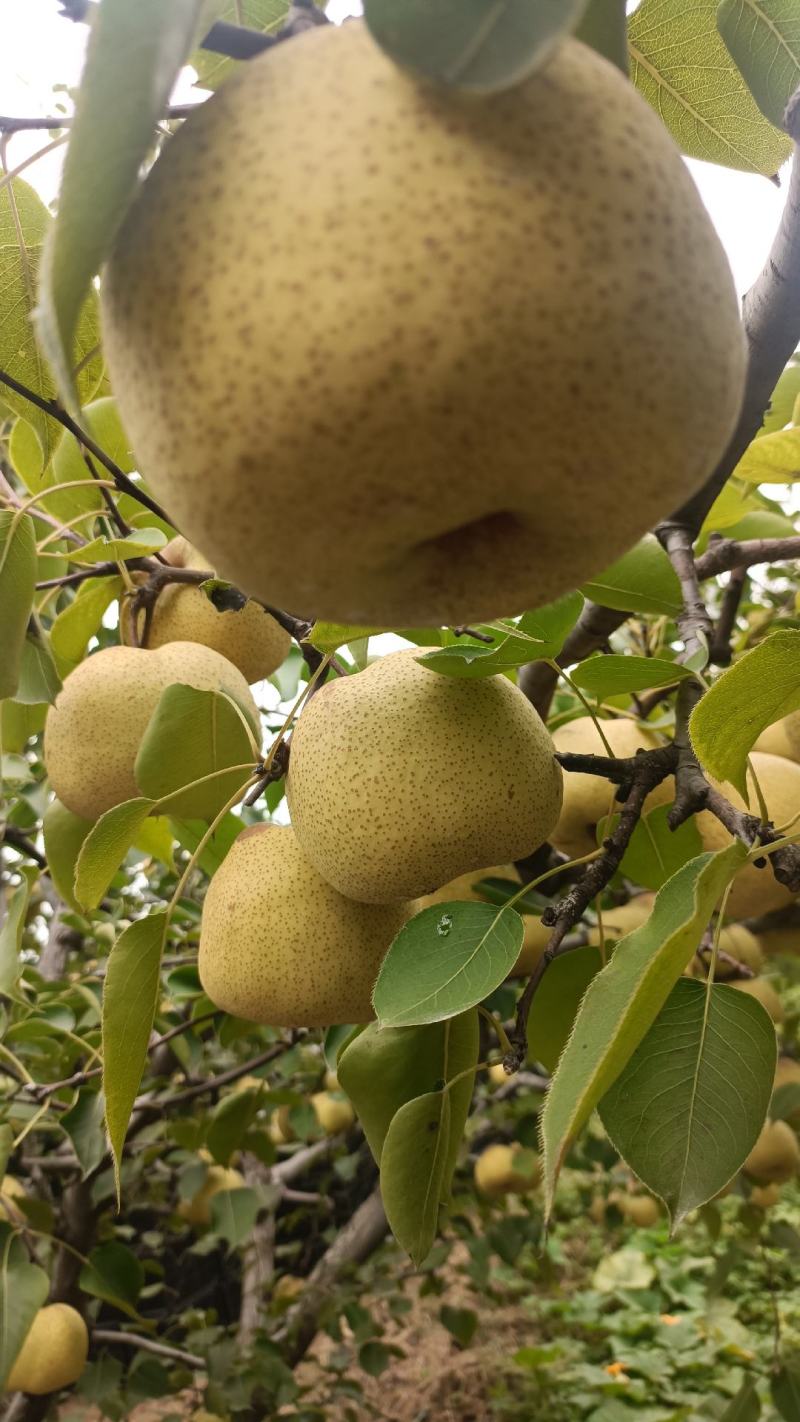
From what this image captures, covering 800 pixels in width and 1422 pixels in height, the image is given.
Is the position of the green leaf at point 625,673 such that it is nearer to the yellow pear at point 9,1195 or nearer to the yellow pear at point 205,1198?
the yellow pear at point 9,1195

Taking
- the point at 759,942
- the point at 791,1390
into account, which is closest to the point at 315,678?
the point at 759,942

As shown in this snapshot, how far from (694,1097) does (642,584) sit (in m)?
0.50

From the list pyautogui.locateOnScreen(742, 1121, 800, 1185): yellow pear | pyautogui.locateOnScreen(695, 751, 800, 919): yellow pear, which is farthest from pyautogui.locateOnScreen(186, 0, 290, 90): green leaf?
pyautogui.locateOnScreen(742, 1121, 800, 1185): yellow pear

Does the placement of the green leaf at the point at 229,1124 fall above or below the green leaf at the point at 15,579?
below

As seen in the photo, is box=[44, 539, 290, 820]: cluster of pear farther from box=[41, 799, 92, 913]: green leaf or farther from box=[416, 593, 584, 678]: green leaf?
box=[416, 593, 584, 678]: green leaf

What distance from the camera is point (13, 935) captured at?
1.48 meters

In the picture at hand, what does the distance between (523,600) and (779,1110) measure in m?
1.66

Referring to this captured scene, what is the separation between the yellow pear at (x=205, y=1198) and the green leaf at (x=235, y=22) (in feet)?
8.44

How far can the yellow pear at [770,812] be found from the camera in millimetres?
1242

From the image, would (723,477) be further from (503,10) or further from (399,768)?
(503,10)

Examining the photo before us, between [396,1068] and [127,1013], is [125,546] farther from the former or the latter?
[396,1068]

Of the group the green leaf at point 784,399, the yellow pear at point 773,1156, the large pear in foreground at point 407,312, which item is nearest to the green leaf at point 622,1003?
the large pear in foreground at point 407,312

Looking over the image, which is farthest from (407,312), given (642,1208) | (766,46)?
(642,1208)

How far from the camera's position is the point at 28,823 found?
2414 mm
